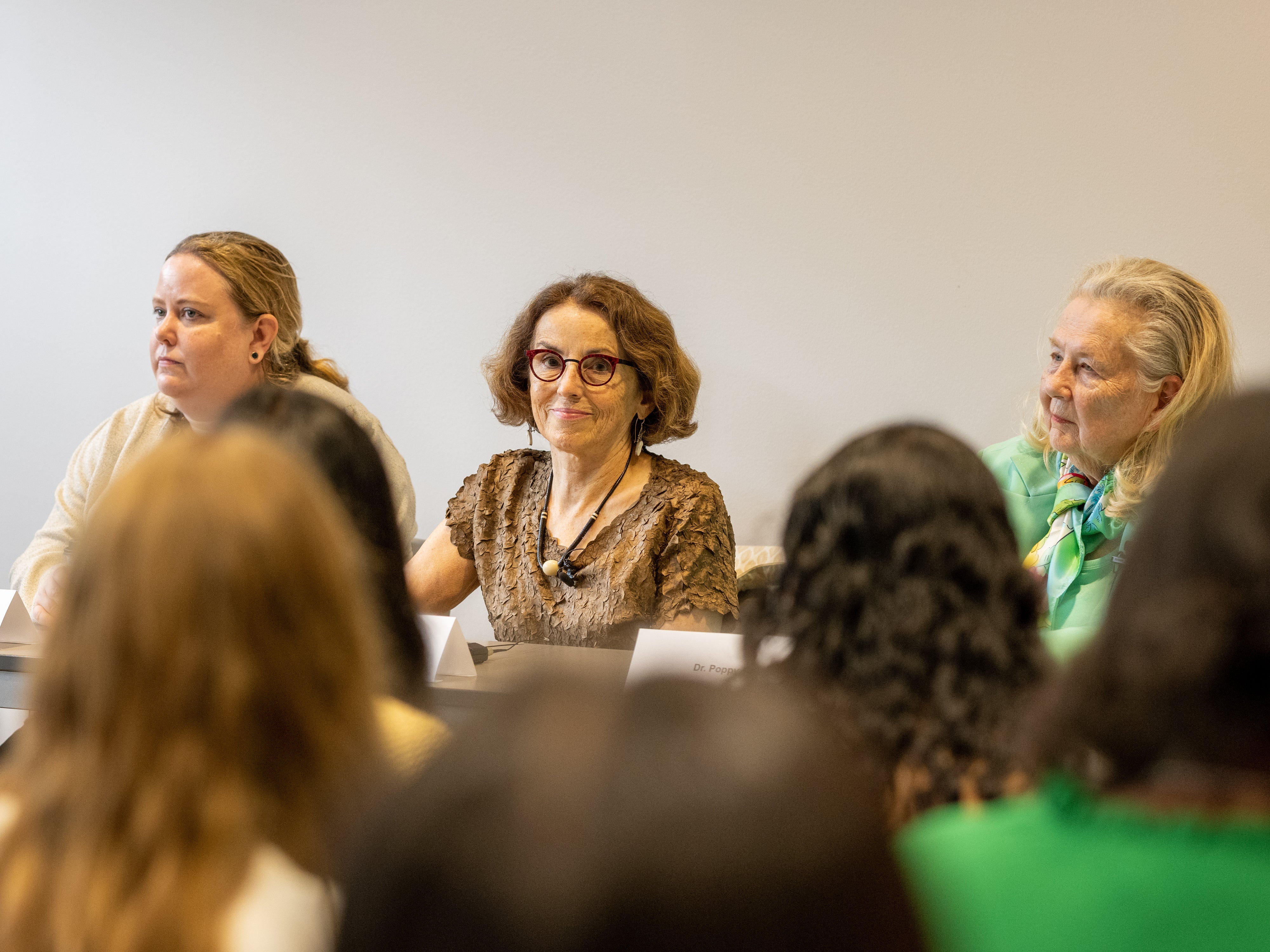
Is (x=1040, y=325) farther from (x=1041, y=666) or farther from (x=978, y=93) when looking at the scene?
(x=1041, y=666)

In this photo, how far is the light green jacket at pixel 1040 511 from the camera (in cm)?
222

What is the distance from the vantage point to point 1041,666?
1060mm

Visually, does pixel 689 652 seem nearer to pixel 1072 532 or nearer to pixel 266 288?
pixel 1072 532

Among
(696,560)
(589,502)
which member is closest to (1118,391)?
(696,560)

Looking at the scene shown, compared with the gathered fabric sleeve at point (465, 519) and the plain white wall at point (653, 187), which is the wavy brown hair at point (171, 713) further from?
the plain white wall at point (653, 187)

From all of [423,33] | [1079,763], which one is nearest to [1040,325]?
[423,33]

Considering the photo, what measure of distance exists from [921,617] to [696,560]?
59.0 inches

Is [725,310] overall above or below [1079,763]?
above

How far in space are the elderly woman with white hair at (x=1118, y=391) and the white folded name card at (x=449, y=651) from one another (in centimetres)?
118

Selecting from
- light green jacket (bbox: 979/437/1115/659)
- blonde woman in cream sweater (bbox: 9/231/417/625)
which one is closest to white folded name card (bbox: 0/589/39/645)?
blonde woman in cream sweater (bbox: 9/231/417/625)

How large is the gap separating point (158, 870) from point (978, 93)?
337 centimetres

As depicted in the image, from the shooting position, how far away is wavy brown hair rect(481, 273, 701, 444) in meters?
2.71

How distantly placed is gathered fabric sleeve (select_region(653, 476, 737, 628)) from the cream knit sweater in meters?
0.71

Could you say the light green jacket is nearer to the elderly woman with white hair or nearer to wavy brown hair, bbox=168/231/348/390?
the elderly woman with white hair
